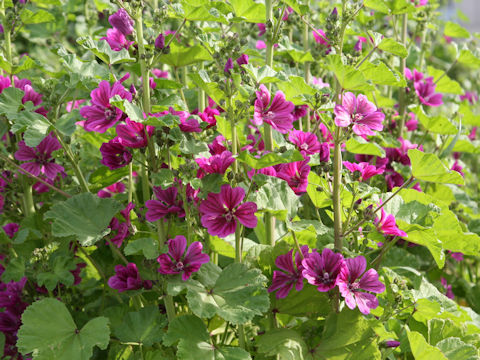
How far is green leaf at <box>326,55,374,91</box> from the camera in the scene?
3.41 feet

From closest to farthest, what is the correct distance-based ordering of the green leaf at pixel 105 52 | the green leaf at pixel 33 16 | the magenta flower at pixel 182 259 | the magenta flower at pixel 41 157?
the magenta flower at pixel 182 259, the green leaf at pixel 105 52, the magenta flower at pixel 41 157, the green leaf at pixel 33 16

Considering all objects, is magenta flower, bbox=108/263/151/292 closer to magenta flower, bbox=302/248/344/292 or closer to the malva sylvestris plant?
the malva sylvestris plant

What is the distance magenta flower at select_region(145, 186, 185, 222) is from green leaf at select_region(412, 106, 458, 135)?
92 centimetres

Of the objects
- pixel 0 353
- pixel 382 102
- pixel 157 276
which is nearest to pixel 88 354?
pixel 157 276

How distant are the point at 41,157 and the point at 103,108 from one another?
0.35m

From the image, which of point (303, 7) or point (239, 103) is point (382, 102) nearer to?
point (303, 7)

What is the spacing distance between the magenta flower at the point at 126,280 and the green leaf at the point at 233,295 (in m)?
0.16

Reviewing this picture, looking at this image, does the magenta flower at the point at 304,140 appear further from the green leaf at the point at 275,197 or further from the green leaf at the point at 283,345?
the green leaf at the point at 283,345

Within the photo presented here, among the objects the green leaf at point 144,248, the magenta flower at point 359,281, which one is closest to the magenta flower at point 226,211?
the green leaf at point 144,248

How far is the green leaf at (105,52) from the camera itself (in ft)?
4.11

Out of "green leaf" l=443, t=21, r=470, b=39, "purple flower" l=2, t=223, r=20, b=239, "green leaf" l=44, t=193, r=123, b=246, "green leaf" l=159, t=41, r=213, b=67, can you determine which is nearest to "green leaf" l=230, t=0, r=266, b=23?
"green leaf" l=159, t=41, r=213, b=67

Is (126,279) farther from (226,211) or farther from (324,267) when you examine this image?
(324,267)

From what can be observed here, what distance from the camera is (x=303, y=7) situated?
133cm

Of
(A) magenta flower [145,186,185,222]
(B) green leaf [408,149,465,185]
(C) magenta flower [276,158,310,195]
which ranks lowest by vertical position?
(A) magenta flower [145,186,185,222]
